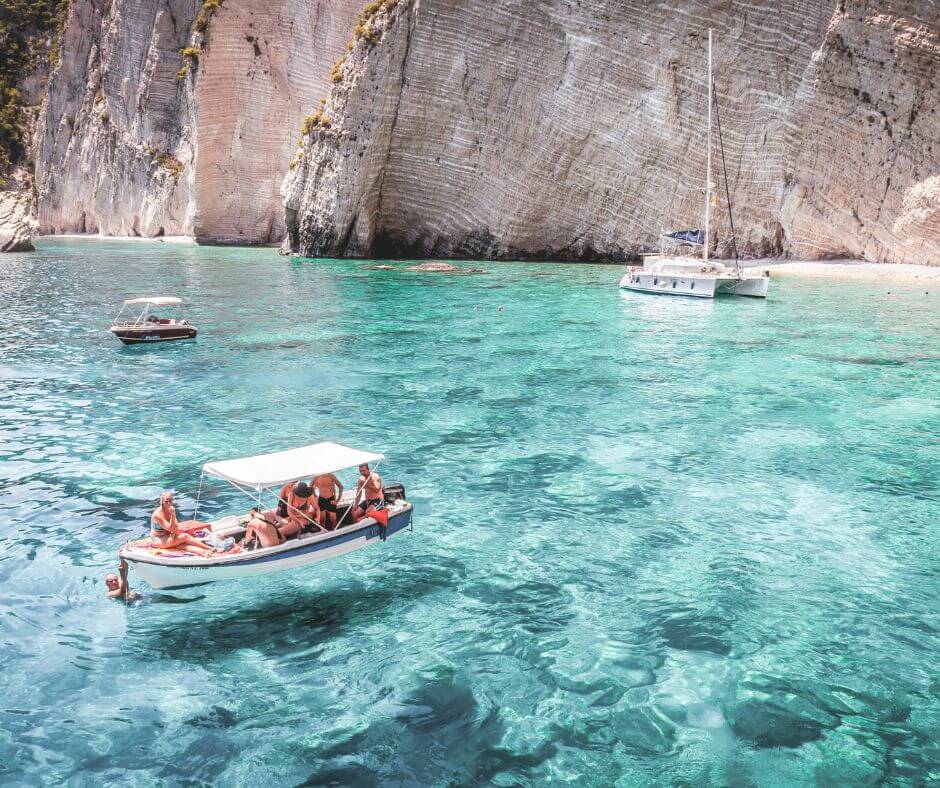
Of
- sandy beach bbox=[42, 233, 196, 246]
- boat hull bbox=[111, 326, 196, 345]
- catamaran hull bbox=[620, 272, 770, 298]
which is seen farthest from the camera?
sandy beach bbox=[42, 233, 196, 246]

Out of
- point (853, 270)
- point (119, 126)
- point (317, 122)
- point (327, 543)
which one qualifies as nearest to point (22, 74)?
point (119, 126)

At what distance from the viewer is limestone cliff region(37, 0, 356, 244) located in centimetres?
7769

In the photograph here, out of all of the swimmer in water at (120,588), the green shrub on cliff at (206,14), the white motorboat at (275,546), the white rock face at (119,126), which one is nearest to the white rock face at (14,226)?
the white rock face at (119,126)

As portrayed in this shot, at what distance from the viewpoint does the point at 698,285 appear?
1662 inches

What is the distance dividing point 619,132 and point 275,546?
174 ft

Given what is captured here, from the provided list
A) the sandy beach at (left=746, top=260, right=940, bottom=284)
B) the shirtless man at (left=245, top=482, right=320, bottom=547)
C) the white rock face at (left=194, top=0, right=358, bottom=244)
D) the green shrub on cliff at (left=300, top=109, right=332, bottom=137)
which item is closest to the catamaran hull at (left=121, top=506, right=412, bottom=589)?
A: the shirtless man at (left=245, top=482, right=320, bottom=547)

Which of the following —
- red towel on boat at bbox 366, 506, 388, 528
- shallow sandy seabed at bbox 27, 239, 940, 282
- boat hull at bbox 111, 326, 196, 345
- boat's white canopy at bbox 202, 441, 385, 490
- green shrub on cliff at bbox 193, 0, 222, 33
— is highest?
green shrub on cliff at bbox 193, 0, 222, 33

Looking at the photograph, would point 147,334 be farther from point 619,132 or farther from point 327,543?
point 619,132

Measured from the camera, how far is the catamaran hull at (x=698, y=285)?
41469mm

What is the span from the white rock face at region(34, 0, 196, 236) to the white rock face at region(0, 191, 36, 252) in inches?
671

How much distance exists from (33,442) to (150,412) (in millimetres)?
2858

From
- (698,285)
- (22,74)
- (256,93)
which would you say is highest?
(22,74)

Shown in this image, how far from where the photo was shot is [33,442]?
55.9ft

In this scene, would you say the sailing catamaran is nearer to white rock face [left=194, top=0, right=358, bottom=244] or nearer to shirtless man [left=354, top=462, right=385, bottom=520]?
shirtless man [left=354, top=462, right=385, bottom=520]
